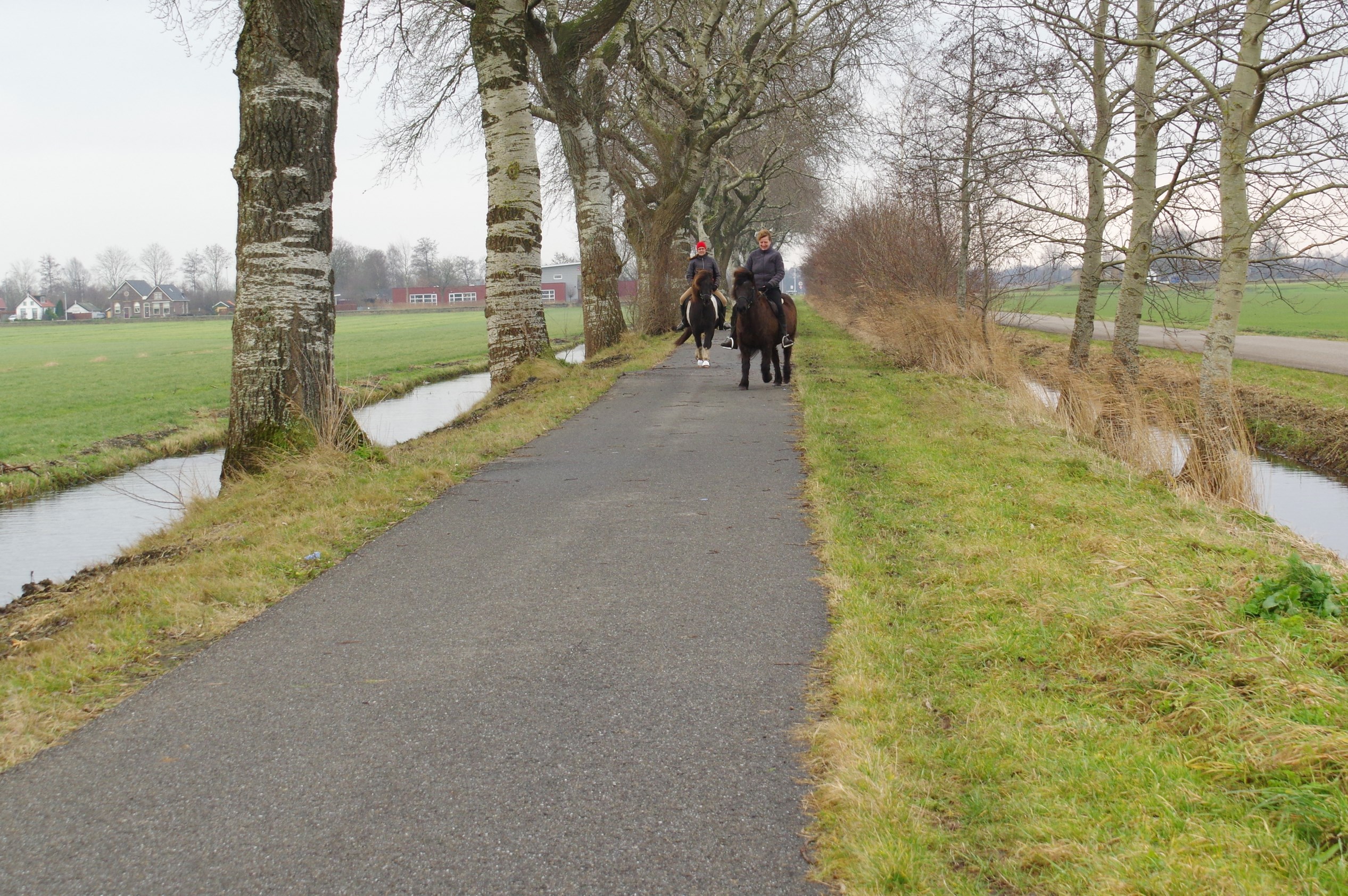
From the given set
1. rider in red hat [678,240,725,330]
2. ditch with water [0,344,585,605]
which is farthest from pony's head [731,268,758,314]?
ditch with water [0,344,585,605]

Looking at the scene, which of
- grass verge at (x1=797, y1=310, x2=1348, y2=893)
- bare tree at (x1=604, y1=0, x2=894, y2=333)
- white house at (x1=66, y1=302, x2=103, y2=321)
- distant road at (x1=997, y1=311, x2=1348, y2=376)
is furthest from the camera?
white house at (x1=66, y1=302, x2=103, y2=321)

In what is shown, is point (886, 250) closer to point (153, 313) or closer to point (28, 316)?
point (153, 313)

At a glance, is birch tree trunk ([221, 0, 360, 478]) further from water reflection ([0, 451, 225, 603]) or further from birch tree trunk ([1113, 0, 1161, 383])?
birch tree trunk ([1113, 0, 1161, 383])

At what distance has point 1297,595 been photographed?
4.89 meters

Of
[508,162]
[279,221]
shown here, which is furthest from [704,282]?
[279,221]

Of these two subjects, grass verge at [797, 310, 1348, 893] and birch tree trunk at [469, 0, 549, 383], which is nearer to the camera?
grass verge at [797, 310, 1348, 893]

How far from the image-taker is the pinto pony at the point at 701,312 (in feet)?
58.4

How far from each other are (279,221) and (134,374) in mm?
29236

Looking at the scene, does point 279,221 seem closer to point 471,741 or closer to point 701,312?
point 471,741

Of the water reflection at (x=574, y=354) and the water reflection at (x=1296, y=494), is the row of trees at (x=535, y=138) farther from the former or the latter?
the water reflection at (x=1296, y=494)

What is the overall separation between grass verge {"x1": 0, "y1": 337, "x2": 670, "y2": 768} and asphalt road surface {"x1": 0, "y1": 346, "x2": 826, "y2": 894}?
234mm

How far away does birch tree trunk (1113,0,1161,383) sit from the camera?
14.4m

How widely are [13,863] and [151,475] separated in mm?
13265

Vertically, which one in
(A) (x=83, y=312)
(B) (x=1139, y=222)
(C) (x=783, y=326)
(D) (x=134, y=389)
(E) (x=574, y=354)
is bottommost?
(D) (x=134, y=389)
